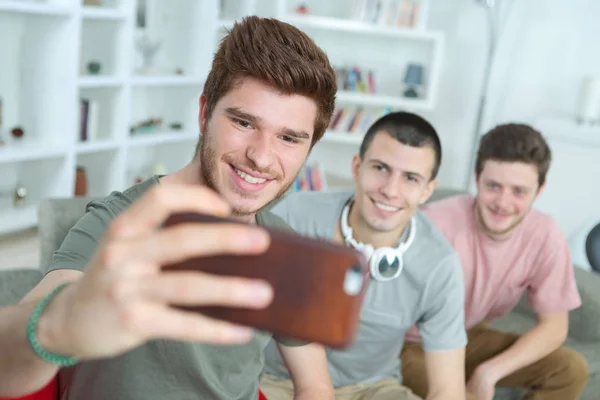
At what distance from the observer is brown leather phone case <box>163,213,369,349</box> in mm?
601

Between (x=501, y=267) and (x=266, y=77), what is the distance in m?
1.42

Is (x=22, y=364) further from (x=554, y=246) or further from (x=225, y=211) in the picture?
(x=554, y=246)

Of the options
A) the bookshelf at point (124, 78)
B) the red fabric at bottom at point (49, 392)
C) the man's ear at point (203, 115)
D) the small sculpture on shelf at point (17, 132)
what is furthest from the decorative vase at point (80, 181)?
the red fabric at bottom at point (49, 392)

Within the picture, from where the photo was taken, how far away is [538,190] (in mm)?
2623

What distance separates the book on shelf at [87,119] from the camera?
4.32 metres

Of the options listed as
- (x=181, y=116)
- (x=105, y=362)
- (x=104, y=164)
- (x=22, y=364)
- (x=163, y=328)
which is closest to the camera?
(x=163, y=328)

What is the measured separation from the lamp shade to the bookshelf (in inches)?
2.9

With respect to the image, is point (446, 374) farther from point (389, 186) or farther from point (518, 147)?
point (518, 147)

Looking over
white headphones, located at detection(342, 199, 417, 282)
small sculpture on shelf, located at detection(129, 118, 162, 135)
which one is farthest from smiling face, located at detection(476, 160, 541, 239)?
small sculpture on shelf, located at detection(129, 118, 162, 135)

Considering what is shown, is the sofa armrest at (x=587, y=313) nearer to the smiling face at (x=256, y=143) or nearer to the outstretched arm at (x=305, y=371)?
the outstretched arm at (x=305, y=371)

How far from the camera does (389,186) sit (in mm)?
2139

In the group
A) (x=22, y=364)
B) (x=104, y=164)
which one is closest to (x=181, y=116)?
(x=104, y=164)

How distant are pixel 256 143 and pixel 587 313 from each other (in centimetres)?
180

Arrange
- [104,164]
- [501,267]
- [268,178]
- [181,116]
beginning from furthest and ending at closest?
[181,116]
[104,164]
[501,267]
[268,178]
